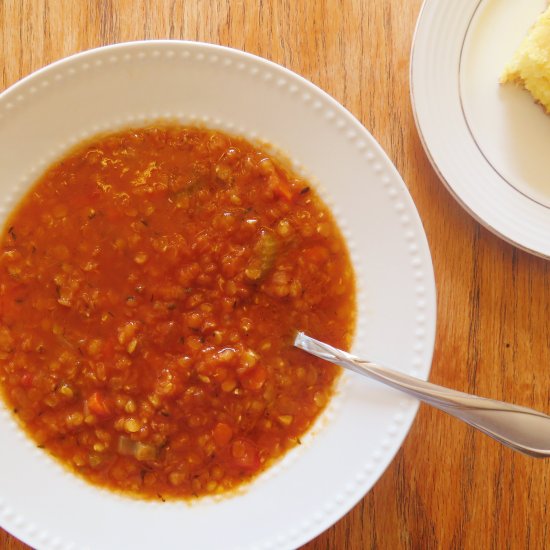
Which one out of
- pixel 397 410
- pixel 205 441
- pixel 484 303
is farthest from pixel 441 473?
pixel 205 441

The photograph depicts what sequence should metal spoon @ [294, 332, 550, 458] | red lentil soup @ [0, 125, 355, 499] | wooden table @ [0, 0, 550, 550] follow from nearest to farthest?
metal spoon @ [294, 332, 550, 458] < red lentil soup @ [0, 125, 355, 499] < wooden table @ [0, 0, 550, 550]

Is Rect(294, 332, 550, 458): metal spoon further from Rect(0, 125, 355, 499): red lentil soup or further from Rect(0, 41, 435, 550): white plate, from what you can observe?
Rect(0, 125, 355, 499): red lentil soup

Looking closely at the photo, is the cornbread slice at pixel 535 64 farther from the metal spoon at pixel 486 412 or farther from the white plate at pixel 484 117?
the metal spoon at pixel 486 412

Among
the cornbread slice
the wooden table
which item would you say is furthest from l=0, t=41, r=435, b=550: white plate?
the cornbread slice

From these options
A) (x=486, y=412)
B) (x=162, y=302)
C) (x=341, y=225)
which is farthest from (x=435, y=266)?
(x=162, y=302)

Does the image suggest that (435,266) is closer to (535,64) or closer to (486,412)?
(486,412)

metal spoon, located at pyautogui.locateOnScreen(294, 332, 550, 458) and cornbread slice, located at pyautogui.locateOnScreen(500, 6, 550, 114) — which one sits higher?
cornbread slice, located at pyautogui.locateOnScreen(500, 6, 550, 114)

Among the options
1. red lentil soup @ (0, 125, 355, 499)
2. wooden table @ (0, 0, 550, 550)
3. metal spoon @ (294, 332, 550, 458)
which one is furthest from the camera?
wooden table @ (0, 0, 550, 550)
